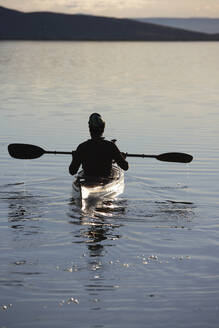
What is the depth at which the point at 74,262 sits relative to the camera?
33.7ft

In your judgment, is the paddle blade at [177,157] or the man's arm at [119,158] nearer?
the man's arm at [119,158]

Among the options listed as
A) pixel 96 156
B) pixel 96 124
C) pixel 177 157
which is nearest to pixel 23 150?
pixel 96 156

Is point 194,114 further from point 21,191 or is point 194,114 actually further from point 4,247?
point 4,247

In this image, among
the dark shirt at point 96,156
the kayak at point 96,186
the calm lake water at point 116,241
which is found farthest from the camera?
the dark shirt at point 96,156

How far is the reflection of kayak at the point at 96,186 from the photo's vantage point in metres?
13.6

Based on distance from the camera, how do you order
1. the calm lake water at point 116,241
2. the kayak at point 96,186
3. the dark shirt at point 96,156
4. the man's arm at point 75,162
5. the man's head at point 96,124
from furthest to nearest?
the man's arm at point 75,162 < the dark shirt at point 96,156 < the man's head at point 96,124 < the kayak at point 96,186 < the calm lake water at point 116,241

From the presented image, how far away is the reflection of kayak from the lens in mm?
13555

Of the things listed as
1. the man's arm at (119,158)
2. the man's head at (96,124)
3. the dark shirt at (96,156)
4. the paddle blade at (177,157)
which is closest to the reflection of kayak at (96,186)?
the dark shirt at (96,156)

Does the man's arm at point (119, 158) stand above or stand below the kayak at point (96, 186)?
above

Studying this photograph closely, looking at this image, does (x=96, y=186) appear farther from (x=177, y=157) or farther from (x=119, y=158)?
(x=177, y=157)

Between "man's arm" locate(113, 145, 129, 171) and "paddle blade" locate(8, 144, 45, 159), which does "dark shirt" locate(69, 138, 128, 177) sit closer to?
"man's arm" locate(113, 145, 129, 171)

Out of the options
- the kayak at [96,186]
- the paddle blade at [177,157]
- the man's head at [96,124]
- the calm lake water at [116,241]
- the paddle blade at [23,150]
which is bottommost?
the calm lake water at [116,241]

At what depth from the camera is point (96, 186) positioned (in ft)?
45.9

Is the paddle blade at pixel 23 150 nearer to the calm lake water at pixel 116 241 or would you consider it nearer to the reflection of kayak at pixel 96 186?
the calm lake water at pixel 116 241
